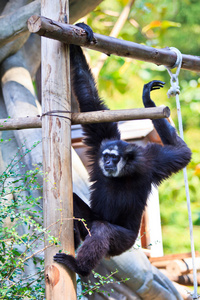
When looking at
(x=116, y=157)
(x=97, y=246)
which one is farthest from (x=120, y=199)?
(x=97, y=246)

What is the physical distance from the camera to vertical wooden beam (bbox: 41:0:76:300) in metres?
3.13

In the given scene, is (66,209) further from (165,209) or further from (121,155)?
(165,209)

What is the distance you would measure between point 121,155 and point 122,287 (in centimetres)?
245

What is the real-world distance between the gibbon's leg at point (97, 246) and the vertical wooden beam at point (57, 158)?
0.07 meters

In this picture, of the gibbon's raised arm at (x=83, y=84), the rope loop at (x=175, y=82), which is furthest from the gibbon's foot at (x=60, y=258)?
the rope loop at (x=175, y=82)

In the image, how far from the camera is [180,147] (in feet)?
13.7


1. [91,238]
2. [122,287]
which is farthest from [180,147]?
[122,287]

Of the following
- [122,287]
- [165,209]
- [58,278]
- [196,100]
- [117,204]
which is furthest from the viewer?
[165,209]

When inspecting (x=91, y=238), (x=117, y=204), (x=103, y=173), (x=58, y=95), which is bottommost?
(x=91, y=238)

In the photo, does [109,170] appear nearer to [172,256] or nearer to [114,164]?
[114,164]

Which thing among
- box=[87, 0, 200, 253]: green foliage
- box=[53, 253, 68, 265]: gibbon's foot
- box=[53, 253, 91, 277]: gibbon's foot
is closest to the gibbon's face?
box=[53, 253, 91, 277]: gibbon's foot

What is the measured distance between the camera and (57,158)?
10.9 ft

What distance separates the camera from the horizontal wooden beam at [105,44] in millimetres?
3168

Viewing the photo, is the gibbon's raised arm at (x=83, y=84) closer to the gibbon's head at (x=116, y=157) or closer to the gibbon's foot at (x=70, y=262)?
the gibbon's head at (x=116, y=157)
